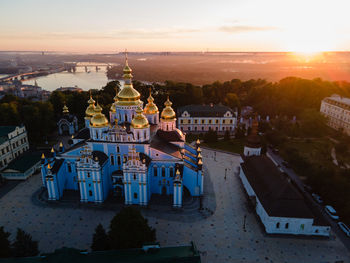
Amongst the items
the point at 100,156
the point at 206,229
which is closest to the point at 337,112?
the point at 206,229

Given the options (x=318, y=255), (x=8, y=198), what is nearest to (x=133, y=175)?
(x=8, y=198)

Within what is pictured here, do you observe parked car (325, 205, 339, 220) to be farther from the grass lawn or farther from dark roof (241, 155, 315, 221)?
the grass lawn

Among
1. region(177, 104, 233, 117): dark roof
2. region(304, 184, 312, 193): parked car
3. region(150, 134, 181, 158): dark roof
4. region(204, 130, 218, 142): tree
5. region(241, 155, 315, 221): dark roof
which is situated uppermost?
region(150, 134, 181, 158): dark roof

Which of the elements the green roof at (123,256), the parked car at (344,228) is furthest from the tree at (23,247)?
the parked car at (344,228)

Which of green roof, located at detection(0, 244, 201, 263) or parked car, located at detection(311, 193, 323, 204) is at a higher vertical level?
green roof, located at detection(0, 244, 201, 263)

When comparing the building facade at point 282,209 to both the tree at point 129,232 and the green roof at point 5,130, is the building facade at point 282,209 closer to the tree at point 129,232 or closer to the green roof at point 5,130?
the tree at point 129,232

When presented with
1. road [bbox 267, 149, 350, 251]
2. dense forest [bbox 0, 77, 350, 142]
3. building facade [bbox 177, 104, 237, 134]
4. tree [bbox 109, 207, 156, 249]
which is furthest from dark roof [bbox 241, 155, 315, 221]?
dense forest [bbox 0, 77, 350, 142]

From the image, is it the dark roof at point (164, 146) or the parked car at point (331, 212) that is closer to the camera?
the parked car at point (331, 212)

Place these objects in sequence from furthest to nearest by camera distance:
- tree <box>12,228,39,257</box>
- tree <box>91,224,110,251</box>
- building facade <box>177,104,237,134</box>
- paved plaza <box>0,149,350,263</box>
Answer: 1. building facade <box>177,104,237,134</box>
2. paved plaza <box>0,149,350,263</box>
3. tree <box>91,224,110,251</box>
4. tree <box>12,228,39,257</box>
